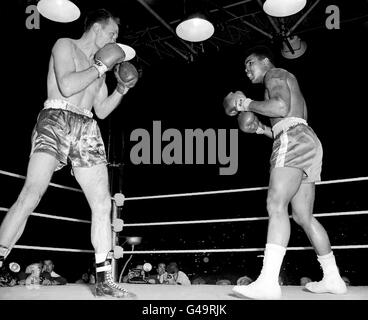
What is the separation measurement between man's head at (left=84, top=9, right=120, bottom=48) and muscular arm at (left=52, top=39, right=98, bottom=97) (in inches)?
8.5

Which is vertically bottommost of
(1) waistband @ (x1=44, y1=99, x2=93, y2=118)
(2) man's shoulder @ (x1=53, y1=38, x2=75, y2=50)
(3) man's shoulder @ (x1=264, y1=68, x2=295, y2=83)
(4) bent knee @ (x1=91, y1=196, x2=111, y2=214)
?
(4) bent knee @ (x1=91, y1=196, x2=111, y2=214)

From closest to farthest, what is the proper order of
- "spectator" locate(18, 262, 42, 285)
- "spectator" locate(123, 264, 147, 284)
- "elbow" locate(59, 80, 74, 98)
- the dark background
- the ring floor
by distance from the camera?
the ring floor
"elbow" locate(59, 80, 74, 98)
"spectator" locate(18, 262, 42, 285)
"spectator" locate(123, 264, 147, 284)
the dark background

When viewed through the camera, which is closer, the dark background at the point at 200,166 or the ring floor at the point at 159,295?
the ring floor at the point at 159,295

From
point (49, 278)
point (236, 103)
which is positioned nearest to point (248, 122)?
Answer: point (236, 103)

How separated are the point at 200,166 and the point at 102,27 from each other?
25.1ft

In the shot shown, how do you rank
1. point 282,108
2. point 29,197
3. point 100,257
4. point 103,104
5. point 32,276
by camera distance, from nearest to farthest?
point 29,197 < point 100,257 < point 282,108 < point 103,104 < point 32,276

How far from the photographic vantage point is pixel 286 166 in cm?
170

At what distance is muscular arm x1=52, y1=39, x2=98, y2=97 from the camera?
1553 millimetres

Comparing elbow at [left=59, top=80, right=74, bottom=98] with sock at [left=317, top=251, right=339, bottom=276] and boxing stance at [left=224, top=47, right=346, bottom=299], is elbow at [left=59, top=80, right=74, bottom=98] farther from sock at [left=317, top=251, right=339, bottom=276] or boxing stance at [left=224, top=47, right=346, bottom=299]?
sock at [left=317, top=251, right=339, bottom=276]

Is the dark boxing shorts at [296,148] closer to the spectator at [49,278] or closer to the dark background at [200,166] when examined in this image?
the dark background at [200,166]

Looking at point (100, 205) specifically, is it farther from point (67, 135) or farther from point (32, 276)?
point (32, 276)

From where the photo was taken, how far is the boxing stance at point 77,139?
151 centimetres

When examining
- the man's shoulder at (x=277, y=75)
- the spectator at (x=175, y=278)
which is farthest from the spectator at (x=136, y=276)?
the man's shoulder at (x=277, y=75)

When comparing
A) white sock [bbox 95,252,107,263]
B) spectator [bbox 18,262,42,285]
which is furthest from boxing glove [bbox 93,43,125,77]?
spectator [bbox 18,262,42,285]
